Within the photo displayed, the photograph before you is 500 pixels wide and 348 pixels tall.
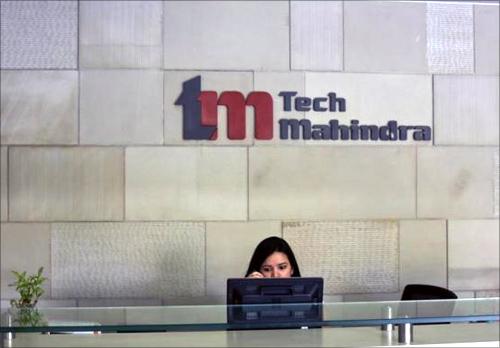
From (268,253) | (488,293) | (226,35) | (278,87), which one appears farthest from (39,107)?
(488,293)

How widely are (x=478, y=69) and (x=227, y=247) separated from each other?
250 cm

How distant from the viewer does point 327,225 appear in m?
5.04

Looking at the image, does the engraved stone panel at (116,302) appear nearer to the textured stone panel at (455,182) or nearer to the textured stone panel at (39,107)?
the textured stone panel at (39,107)

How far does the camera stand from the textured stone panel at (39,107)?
15.8 feet

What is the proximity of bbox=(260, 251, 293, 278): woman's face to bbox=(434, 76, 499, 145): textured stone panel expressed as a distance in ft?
5.86

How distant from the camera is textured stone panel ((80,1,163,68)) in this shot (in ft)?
16.0

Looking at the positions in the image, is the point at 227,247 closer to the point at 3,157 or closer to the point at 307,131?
the point at 307,131

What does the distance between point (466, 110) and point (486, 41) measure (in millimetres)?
595

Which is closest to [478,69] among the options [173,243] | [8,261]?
[173,243]

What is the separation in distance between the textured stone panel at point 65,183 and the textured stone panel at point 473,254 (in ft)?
8.76

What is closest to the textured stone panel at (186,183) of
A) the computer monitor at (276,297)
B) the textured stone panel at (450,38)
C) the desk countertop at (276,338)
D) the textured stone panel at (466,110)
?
the textured stone panel at (466,110)

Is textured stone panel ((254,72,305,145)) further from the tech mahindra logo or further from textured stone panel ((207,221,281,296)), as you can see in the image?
textured stone panel ((207,221,281,296))

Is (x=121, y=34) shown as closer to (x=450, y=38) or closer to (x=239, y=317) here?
(x=450, y=38)

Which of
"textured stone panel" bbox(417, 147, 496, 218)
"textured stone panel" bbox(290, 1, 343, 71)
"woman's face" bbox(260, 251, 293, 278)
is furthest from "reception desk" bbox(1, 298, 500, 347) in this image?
"textured stone panel" bbox(290, 1, 343, 71)
